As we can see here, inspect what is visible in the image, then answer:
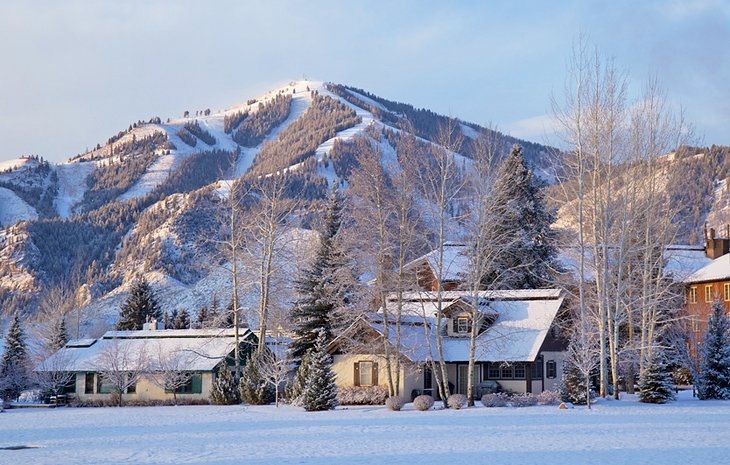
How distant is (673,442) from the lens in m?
22.7

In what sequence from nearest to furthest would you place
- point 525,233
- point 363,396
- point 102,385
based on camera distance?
1. point 363,396
2. point 102,385
3. point 525,233

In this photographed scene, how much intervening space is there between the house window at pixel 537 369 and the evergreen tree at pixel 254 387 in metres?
14.2

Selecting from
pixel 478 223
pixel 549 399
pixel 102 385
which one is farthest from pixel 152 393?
pixel 549 399

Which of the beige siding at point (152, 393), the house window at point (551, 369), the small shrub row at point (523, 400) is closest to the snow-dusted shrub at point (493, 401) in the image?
the small shrub row at point (523, 400)

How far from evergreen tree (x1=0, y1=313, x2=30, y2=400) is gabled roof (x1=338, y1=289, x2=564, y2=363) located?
2611cm

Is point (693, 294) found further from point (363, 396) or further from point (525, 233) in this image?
point (363, 396)

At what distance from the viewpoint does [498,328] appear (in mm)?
45719

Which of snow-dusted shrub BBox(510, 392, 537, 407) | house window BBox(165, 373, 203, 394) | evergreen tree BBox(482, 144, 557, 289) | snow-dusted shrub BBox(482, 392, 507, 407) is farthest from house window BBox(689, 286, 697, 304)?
house window BBox(165, 373, 203, 394)

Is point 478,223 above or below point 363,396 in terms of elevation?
above

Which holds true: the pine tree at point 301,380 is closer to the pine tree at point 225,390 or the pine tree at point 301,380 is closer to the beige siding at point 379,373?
the beige siding at point 379,373

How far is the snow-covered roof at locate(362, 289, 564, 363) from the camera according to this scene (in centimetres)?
4278

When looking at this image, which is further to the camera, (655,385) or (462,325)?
(462,325)

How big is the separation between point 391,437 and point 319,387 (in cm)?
1316

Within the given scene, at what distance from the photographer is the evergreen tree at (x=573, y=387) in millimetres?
36562
